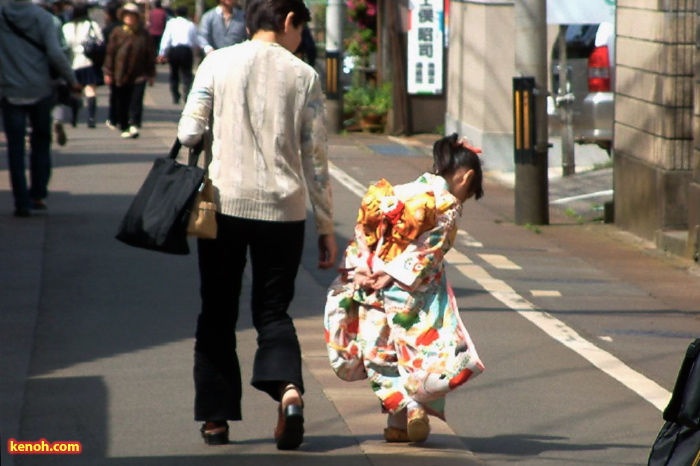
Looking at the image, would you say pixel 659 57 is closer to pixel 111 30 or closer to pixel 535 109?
pixel 535 109

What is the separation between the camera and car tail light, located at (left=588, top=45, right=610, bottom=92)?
15180 millimetres

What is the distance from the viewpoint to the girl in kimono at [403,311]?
5.44 metres

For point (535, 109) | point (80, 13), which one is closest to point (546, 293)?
point (535, 109)

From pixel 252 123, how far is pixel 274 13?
16.4 inches

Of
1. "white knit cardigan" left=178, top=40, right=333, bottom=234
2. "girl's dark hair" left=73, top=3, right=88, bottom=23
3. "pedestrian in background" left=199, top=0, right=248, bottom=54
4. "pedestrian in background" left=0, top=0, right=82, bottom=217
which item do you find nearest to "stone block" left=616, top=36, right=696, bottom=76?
"pedestrian in background" left=0, top=0, right=82, bottom=217

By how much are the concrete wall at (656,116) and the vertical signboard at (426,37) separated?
7954mm

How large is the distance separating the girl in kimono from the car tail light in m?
9.90

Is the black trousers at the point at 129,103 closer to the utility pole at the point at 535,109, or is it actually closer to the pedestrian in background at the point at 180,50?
the pedestrian in background at the point at 180,50

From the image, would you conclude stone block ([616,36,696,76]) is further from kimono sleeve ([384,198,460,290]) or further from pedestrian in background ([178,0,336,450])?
pedestrian in background ([178,0,336,450])

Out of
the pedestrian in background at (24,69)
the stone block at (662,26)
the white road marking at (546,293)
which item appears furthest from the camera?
the stone block at (662,26)

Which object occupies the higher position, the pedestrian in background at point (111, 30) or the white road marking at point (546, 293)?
the pedestrian in background at point (111, 30)

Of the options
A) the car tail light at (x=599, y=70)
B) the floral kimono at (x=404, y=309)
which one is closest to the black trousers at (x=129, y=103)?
the car tail light at (x=599, y=70)

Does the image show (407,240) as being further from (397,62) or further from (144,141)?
(397,62)

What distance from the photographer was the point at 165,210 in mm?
5211
